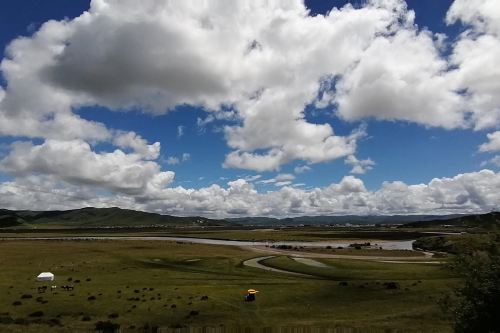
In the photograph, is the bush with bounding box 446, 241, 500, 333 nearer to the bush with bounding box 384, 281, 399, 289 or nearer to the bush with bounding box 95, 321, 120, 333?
the bush with bounding box 95, 321, 120, 333

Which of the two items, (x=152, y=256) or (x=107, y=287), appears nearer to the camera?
(x=107, y=287)

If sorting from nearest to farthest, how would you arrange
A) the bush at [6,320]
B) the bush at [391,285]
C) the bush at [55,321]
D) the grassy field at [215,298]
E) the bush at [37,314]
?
the bush at [6,320] → the bush at [55,321] → the grassy field at [215,298] → the bush at [37,314] → the bush at [391,285]

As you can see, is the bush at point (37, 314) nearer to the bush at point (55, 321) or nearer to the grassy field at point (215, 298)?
the grassy field at point (215, 298)

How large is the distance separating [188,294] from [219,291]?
5.77m

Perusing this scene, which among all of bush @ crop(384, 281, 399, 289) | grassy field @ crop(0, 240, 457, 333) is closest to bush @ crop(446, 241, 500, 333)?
grassy field @ crop(0, 240, 457, 333)

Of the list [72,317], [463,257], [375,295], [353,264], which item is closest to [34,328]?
[72,317]

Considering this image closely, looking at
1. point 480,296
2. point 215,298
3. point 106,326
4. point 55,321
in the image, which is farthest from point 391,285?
point 55,321

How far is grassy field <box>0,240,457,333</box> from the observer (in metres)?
58.3

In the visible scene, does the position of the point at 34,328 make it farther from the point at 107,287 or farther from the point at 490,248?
the point at 490,248

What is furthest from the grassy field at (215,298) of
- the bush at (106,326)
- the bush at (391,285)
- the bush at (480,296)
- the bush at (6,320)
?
the bush at (480,296)

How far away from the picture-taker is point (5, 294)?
2913 inches

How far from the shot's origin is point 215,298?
72312 mm

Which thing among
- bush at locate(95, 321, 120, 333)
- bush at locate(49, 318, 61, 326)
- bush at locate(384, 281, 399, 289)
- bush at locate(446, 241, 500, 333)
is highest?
bush at locate(446, 241, 500, 333)

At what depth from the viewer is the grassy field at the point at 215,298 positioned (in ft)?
191
